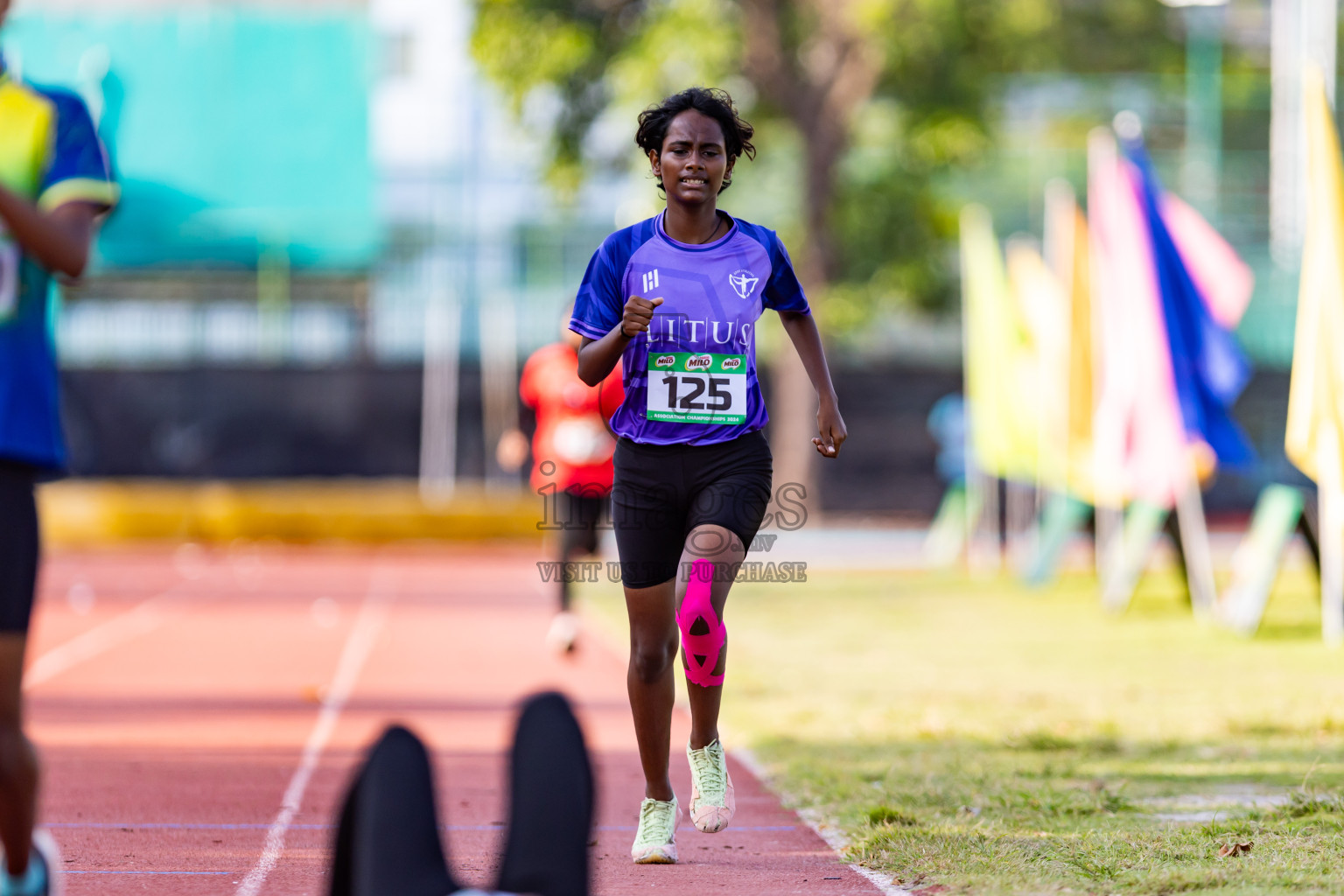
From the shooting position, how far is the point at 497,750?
754 centimetres

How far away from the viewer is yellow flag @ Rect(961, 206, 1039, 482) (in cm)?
1875

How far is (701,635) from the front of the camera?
4977 mm

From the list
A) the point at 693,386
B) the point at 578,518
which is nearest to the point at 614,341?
the point at 693,386

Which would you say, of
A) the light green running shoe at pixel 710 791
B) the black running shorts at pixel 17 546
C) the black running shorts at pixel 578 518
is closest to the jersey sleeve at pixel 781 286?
the light green running shoe at pixel 710 791

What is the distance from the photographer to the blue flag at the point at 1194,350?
13648 mm

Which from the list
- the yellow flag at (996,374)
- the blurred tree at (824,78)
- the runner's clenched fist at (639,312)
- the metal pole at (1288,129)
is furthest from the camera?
the metal pole at (1288,129)

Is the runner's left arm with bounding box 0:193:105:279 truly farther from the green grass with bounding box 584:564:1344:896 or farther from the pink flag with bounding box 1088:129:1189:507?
the pink flag with bounding box 1088:129:1189:507

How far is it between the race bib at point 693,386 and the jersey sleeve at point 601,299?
0.18 m

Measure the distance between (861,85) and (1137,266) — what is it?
434 inches

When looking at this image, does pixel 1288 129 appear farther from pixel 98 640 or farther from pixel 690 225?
pixel 690 225

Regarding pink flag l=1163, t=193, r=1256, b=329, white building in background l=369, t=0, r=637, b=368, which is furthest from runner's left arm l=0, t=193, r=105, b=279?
white building in background l=369, t=0, r=637, b=368

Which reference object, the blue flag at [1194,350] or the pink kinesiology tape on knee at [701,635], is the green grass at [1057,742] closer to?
the pink kinesiology tape on knee at [701,635]

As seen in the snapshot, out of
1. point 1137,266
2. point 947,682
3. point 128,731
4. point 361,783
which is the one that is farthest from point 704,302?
point 1137,266

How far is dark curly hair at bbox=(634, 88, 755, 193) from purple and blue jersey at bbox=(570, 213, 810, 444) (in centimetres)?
23
